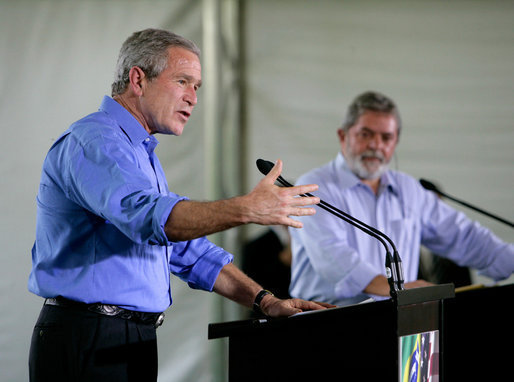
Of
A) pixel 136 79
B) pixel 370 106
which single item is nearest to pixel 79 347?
pixel 136 79

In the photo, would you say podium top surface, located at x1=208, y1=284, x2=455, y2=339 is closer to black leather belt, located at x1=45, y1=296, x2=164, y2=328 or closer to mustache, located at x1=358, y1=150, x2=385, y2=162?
black leather belt, located at x1=45, y1=296, x2=164, y2=328

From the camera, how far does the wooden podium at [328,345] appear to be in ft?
4.57

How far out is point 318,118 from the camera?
3592 millimetres

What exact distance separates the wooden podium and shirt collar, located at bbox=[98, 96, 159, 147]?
1.98 ft

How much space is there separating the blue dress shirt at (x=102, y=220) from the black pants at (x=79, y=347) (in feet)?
0.17

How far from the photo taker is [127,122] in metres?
1.67

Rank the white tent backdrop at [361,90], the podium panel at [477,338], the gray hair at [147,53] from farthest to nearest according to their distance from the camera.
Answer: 1. the white tent backdrop at [361,90]
2. the podium panel at [477,338]
3. the gray hair at [147,53]

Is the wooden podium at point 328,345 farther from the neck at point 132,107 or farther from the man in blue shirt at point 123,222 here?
the neck at point 132,107

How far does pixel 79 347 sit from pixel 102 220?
307 mm

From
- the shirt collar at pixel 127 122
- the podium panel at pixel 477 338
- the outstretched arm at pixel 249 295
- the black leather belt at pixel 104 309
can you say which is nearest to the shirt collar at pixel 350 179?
the podium panel at pixel 477 338

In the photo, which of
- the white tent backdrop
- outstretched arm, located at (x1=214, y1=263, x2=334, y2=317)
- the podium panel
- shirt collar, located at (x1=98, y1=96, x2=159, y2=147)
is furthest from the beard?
shirt collar, located at (x1=98, y1=96, x2=159, y2=147)

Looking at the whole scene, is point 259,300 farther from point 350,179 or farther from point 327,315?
point 350,179

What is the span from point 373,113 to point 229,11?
3.39ft

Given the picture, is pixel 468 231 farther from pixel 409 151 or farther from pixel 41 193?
pixel 41 193
